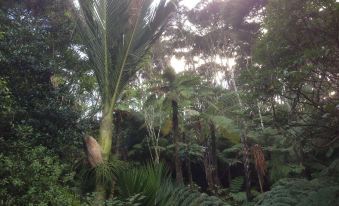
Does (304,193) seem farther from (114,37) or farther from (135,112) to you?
(135,112)

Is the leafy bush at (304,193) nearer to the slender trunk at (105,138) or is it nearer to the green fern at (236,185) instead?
the slender trunk at (105,138)

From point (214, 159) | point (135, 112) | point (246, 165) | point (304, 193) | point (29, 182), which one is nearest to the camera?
point (29, 182)

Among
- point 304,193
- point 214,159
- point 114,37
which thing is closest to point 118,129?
point 214,159

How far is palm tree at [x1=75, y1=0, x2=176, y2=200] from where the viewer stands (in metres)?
6.91

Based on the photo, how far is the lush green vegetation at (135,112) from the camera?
5.35 metres

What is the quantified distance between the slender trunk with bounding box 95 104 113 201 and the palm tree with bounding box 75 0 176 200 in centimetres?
5

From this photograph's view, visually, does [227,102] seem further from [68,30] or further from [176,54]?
[176,54]

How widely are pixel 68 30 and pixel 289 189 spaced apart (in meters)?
7.73

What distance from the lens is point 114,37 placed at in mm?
7023

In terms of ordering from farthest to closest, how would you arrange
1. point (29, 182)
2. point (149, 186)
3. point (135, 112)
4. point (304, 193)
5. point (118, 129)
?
point (135, 112) → point (118, 129) → point (304, 193) → point (29, 182) → point (149, 186)

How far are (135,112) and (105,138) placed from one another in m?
8.03

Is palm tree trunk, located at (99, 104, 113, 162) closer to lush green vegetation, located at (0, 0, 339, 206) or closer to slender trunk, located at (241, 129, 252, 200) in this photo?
lush green vegetation, located at (0, 0, 339, 206)

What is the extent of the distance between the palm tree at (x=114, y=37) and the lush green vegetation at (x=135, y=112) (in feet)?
0.07

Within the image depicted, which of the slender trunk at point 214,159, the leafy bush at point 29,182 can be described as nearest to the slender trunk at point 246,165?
the slender trunk at point 214,159
